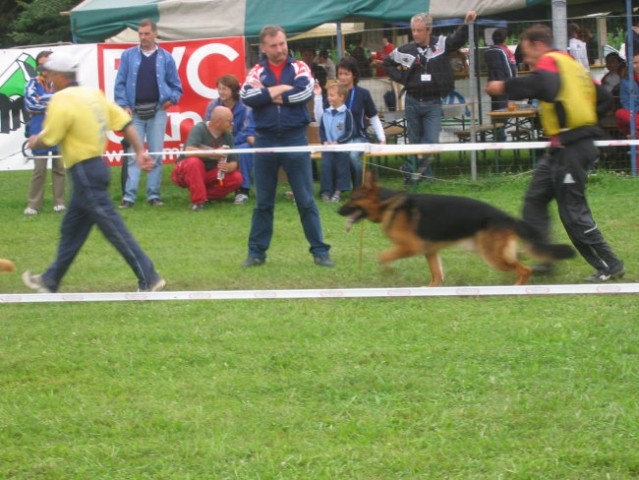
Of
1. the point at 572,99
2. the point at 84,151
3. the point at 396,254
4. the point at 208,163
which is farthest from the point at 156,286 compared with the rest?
the point at 208,163

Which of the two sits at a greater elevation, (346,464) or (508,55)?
(508,55)

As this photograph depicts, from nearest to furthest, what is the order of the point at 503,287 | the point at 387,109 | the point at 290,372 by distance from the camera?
the point at 290,372, the point at 503,287, the point at 387,109

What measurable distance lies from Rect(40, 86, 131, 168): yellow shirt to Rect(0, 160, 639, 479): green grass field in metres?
1.07

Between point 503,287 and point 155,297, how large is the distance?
2385mm

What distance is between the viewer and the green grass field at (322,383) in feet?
14.1

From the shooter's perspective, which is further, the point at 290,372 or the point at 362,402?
the point at 290,372

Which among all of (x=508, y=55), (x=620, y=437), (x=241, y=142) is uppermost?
(x=508, y=55)

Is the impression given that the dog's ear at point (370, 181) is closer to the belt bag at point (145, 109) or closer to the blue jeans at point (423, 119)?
the blue jeans at point (423, 119)

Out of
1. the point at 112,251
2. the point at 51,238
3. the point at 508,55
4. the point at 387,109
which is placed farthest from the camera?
the point at 387,109

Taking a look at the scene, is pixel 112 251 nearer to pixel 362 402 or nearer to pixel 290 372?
pixel 290 372

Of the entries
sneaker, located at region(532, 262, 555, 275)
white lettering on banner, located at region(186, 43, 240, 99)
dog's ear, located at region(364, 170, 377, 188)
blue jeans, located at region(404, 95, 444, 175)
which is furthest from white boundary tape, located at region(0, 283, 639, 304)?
white lettering on banner, located at region(186, 43, 240, 99)

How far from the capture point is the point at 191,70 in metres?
13.4

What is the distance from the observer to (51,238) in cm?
1048

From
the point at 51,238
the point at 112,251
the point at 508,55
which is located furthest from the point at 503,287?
the point at 508,55
